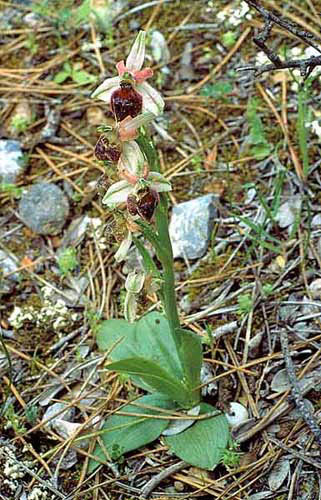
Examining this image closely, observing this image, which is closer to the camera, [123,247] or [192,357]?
[123,247]

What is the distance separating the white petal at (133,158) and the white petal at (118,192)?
4 centimetres

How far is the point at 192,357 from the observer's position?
207cm

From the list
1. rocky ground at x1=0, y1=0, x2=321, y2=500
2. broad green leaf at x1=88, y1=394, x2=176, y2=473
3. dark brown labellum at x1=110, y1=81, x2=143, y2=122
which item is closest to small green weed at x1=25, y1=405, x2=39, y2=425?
rocky ground at x1=0, y1=0, x2=321, y2=500

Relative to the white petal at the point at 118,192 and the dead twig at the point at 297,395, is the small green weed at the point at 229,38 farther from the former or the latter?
the white petal at the point at 118,192

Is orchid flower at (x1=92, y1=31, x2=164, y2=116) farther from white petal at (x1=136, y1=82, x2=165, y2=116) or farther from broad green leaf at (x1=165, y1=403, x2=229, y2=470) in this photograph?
broad green leaf at (x1=165, y1=403, x2=229, y2=470)

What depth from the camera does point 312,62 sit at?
183 cm

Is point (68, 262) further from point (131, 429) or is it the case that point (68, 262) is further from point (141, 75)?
point (141, 75)

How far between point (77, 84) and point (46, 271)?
932 mm

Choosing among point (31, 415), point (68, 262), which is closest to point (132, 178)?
point (31, 415)

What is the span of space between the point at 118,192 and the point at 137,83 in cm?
25

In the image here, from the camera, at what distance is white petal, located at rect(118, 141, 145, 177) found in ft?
5.83

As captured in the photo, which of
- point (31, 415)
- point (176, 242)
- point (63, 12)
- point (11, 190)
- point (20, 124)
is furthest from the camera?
point (63, 12)

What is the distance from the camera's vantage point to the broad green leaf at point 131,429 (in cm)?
215

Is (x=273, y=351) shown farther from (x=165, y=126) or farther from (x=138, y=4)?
(x=138, y=4)
